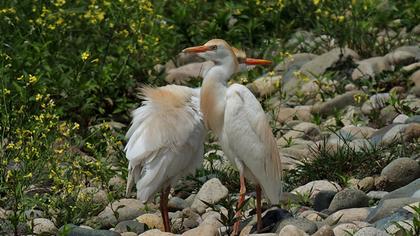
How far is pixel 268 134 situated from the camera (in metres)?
7.05

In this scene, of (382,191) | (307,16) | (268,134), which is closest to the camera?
(268,134)

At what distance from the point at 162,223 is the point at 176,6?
5523 millimetres

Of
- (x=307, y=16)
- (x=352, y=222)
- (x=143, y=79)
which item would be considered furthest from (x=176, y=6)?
(x=352, y=222)

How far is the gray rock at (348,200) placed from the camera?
709cm

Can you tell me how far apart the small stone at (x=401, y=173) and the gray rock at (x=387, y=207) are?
868 mm

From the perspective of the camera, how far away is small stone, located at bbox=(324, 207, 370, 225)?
673cm

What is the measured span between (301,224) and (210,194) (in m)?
1.19

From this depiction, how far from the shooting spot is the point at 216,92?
707 centimetres

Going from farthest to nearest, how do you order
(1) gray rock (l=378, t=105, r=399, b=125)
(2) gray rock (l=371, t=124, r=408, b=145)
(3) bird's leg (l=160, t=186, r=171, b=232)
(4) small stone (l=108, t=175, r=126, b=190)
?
(1) gray rock (l=378, t=105, r=399, b=125)
(2) gray rock (l=371, t=124, r=408, b=145)
(4) small stone (l=108, t=175, r=126, b=190)
(3) bird's leg (l=160, t=186, r=171, b=232)

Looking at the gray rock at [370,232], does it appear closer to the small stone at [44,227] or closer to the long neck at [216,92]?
the long neck at [216,92]

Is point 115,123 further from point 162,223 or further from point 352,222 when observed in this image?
point 352,222

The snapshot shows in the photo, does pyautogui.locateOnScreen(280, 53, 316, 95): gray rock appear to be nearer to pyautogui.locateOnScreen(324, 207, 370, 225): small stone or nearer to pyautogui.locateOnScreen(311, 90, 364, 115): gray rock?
pyautogui.locateOnScreen(311, 90, 364, 115): gray rock

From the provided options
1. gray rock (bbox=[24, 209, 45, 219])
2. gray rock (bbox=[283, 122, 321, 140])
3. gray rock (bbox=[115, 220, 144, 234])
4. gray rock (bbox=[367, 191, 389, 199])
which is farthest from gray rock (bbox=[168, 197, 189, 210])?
gray rock (bbox=[283, 122, 321, 140])

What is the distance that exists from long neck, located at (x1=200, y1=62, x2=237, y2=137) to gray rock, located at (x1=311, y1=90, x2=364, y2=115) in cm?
287
